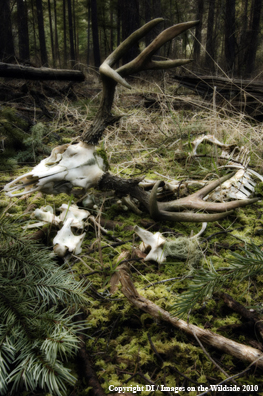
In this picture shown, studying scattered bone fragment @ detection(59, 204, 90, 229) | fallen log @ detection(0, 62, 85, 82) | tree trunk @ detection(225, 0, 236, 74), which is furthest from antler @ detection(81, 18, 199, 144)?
tree trunk @ detection(225, 0, 236, 74)

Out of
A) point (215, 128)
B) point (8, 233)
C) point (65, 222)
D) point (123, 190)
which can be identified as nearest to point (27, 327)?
point (8, 233)

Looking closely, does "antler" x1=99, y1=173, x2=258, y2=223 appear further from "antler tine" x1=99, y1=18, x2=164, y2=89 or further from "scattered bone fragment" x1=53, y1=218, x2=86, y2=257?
"antler tine" x1=99, y1=18, x2=164, y2=89

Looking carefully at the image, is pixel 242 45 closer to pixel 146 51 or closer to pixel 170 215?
pixel 146 51

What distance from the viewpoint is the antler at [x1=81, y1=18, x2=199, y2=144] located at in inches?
72.6

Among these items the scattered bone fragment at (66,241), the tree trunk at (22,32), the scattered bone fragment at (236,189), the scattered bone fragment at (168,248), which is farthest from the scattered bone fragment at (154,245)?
the tree trunk at (22,32)

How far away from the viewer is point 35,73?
4.61 meters

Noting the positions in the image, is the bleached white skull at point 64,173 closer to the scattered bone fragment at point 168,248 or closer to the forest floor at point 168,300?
the forest floor at point 168,300

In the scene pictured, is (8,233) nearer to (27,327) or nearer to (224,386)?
(27,327)

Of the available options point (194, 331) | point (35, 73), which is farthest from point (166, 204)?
point (35, 73)

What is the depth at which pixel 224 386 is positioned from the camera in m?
1.00

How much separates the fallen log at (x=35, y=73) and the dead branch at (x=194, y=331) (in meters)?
4.22

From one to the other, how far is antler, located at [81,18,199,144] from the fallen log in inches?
122

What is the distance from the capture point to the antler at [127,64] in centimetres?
184

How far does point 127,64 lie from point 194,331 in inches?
69.7
